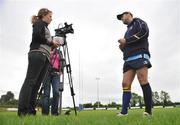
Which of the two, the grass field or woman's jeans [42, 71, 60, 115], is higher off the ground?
woman's jeans [42, 71, 60, 115]

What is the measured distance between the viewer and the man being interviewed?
17.0 feet

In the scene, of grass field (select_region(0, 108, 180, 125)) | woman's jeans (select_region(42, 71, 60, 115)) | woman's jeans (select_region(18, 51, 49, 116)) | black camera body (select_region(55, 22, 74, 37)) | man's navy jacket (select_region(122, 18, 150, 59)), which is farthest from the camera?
black camera body (select_region(55, 22, 74, 37))

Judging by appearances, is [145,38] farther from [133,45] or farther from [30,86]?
[30,86]

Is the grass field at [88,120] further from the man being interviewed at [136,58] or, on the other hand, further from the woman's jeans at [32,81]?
the man being interviewed at [136,58]

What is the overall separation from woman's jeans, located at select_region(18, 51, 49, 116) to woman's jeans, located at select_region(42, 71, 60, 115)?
1.17 metres

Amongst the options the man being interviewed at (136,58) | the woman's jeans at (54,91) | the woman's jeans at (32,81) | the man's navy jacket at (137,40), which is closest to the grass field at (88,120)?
the woman's jeans at (32,81)

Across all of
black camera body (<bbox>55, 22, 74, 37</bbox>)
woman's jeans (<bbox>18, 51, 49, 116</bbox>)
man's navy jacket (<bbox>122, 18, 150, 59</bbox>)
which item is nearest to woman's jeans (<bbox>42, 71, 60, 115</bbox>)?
black camera body (<bbox>55, 22, 74, 37</bbox>)

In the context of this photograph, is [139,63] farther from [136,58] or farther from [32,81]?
[32,81]

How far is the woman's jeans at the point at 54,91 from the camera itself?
635 centimetres

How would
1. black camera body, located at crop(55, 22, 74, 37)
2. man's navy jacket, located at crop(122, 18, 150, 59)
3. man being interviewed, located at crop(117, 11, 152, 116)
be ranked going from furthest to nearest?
black camera body, located at crop(55, 22, 74, 37), man's navy jacket, located at crop(122, 18, 150, 59), man being interviewed, located at crop(117, 11, 152, 116)

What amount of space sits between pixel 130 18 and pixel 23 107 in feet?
8.11

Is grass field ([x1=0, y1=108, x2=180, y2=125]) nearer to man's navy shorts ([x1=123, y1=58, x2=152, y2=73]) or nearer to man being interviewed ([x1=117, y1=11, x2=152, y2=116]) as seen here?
man being interviewed ([x1=117, y1=11, x2=152, y2=116])

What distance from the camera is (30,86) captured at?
4727 millimetres

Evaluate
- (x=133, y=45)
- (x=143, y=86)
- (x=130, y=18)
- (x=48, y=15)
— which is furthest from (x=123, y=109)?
(x=48, y=15)
